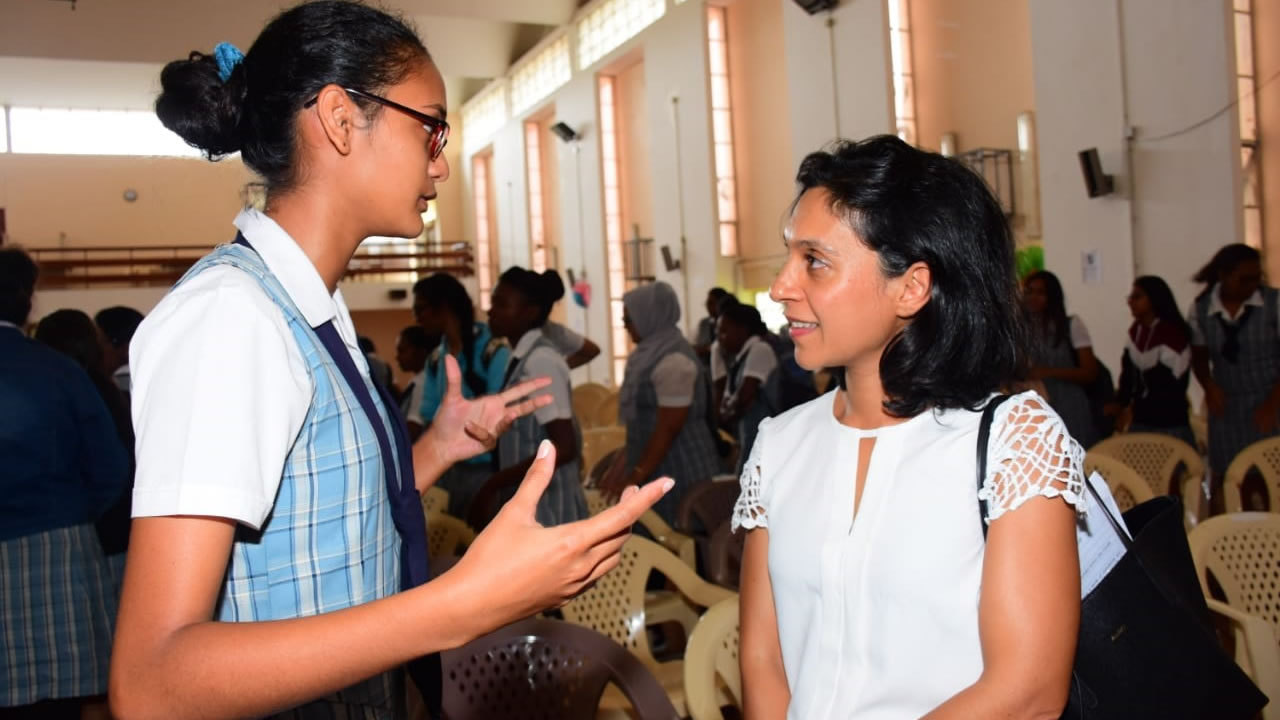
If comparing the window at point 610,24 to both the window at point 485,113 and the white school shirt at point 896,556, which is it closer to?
the window at point 485,113

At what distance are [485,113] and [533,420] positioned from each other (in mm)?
17627

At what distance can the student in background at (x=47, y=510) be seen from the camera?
8.69 ft

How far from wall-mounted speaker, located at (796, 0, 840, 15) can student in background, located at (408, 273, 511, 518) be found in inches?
284

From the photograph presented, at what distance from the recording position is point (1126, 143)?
7348 mm

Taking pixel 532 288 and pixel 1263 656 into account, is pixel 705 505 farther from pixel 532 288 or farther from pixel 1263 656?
pixel 1263 656

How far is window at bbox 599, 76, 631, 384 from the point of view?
49.5 ft

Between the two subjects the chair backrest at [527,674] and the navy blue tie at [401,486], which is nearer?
the navy blue tie at [401,486]

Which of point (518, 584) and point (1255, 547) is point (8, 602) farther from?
point (1255, 547)

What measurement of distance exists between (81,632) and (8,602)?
0.73 feet

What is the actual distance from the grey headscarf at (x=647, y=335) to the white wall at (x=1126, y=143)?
14.7ft

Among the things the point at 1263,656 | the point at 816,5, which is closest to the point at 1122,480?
the point at 1263,656

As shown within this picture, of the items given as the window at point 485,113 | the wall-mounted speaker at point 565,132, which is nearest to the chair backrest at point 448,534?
the wall-mounted speaker at point 565,132

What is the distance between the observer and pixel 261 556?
1059mm

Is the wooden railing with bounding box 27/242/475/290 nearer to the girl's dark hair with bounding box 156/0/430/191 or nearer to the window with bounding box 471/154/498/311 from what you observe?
the window with bounding box 471/154/498/311
